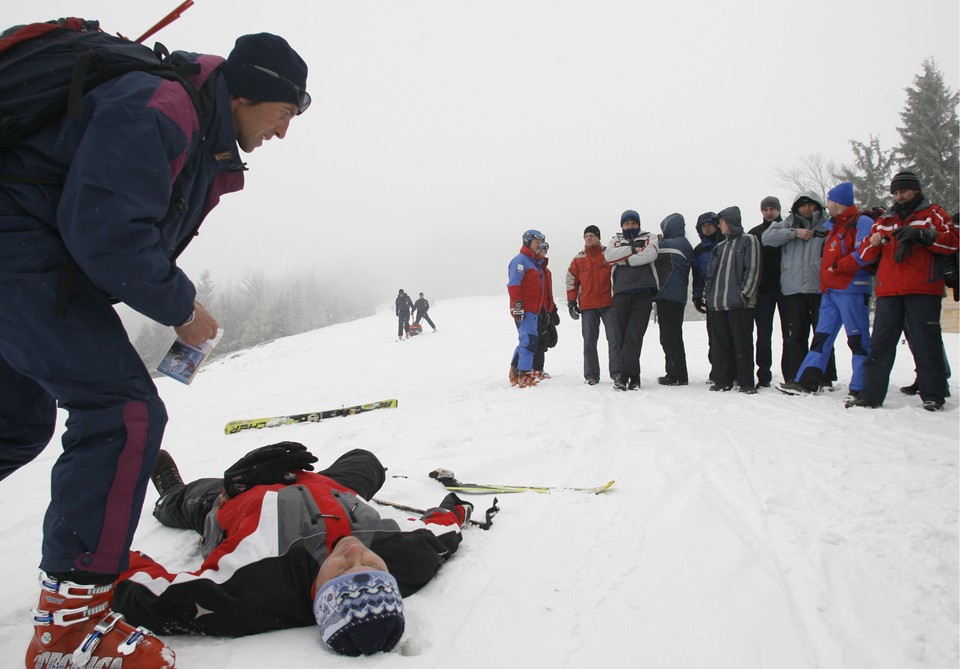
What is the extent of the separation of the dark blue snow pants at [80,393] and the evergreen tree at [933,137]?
88.3 ft

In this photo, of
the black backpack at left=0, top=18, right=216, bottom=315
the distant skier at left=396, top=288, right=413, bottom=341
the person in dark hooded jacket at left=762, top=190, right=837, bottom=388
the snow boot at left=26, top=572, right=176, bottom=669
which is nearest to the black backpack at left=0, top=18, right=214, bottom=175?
the black backpack at left=0, top=18, right=216, bottom=315

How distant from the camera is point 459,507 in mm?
2518

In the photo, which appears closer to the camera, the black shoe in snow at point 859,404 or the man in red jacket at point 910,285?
the man in red jacket at point 910,285

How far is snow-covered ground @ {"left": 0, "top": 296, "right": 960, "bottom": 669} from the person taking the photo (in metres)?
1.60

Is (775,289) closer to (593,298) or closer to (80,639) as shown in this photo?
(593,298)

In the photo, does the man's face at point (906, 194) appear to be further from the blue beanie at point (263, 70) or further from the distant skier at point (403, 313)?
the distant skier at point (403, 313)

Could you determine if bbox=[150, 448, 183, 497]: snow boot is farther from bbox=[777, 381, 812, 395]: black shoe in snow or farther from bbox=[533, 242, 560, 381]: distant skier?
bbox=[777, 381, 812, 395]: black shoe in snow

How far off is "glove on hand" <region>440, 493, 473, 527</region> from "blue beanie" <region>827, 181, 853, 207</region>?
5180 millimetres

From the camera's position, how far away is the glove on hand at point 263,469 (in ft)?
7.62

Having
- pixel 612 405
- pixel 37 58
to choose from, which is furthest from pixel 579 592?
pixel 612 405

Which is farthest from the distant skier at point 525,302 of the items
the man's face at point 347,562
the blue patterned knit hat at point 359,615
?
the blue patterned knit hat at point 359,615

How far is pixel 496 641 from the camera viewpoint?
5.38ft

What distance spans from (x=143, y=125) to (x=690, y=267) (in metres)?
6.80

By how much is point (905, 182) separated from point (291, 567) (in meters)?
5.80
